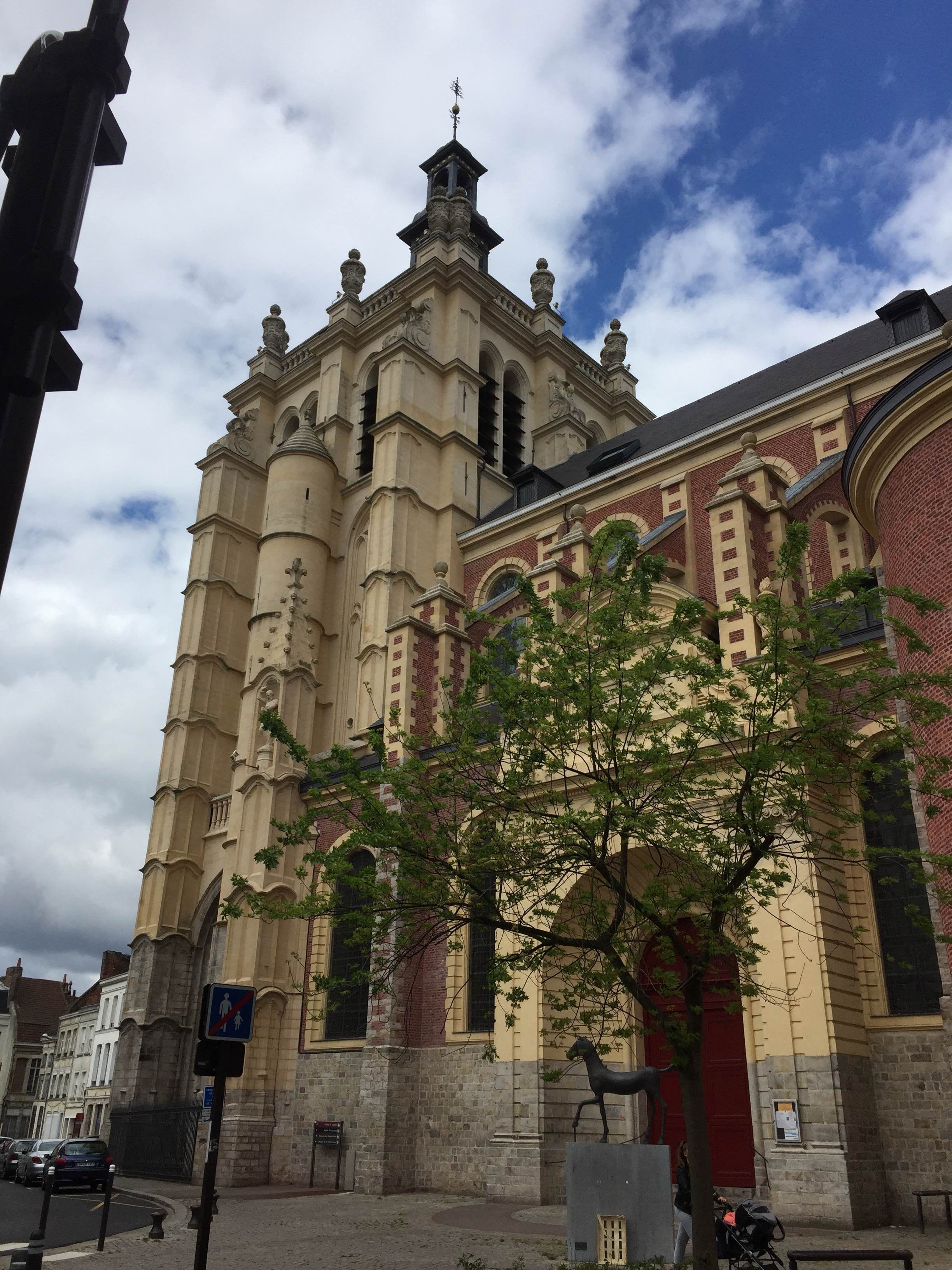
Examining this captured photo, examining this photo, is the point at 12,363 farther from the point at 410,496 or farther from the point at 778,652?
the point at 410,496

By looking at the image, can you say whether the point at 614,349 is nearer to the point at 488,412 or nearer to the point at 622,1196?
the point at 488,412

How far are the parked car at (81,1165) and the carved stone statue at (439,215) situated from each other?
29.4 m

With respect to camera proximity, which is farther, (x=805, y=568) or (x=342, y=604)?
(x=342, y=604)

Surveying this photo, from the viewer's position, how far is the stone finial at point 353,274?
3850 cm

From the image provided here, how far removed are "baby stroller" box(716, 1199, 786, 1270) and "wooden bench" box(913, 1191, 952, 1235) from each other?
152 inches

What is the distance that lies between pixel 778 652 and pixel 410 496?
2048 centimetres

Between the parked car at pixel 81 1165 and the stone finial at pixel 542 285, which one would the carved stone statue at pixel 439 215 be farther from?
the parked car at pixel 81 1165

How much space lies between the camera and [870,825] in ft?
49.9

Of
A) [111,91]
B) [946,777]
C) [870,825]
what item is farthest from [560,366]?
[111,91]

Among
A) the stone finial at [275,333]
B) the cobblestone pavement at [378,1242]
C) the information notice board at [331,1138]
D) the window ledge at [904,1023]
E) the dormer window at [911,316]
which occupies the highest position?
the stone finial at [275,333]

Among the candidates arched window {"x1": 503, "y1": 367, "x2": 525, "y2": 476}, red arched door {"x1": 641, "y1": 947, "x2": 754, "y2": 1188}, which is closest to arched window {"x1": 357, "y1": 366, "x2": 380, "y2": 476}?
arched window {"x1": 503, "y1": 367, "x2": 525, "y2": 476}

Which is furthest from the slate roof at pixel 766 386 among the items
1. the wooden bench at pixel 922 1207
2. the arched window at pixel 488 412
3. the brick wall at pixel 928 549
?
the wooden bench at pixel 922 1207

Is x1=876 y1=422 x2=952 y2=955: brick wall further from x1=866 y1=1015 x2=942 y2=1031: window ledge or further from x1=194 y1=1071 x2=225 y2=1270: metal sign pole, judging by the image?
x1=194 y1=1071 x2=225 y2=1270: metal sign pole

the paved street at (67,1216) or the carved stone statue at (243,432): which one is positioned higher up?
the carved stone statue at (243,432)
